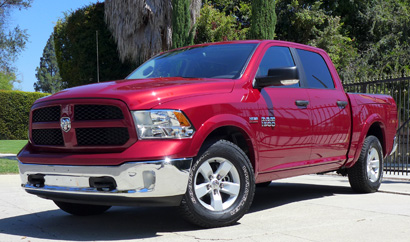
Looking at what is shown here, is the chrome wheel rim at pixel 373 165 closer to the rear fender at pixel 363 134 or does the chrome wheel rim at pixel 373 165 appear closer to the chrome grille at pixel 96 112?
the rear fender at pixel 363 134

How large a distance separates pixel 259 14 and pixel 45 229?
618 inches

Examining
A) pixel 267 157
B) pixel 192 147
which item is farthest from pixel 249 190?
pixel 192 147

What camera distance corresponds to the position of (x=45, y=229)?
4.95 m

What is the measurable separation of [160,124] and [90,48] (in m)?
23.7

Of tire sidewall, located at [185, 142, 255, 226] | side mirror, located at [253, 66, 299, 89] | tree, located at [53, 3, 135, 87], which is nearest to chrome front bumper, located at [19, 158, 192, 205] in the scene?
tire sidewall, located at [185, 142, 255, 226]

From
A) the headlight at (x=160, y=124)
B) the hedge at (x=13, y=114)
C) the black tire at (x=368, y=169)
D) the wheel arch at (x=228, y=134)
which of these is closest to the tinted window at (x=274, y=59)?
the wheel arch at (x=228, y=134)

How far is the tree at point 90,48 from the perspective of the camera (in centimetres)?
2670

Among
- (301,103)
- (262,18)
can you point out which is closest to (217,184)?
(301,103)

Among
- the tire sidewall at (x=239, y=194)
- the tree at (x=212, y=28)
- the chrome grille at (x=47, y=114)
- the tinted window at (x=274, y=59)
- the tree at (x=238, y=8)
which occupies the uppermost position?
the tree at (x=238, y=8)

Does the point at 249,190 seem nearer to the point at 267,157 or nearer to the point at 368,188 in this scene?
the point at 267,157

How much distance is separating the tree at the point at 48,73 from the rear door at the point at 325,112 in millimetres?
88342

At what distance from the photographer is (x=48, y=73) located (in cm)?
9256

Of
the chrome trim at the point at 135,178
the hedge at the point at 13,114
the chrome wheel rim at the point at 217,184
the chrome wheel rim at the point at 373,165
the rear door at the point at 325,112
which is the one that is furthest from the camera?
the hedge at the point at 13,114

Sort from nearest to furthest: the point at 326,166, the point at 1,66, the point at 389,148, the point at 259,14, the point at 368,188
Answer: the point at 326,166, the point at 368,188, the point at 389,148, the point at 259,14, the point at 1,66
